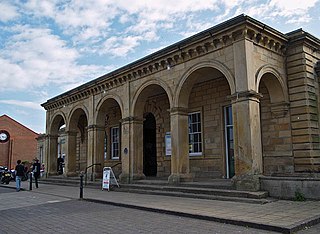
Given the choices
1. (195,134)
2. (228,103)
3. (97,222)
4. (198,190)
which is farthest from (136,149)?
(97,222)

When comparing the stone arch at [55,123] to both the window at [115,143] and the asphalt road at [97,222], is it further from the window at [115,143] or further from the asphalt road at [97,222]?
the asphalt road at [97,222]

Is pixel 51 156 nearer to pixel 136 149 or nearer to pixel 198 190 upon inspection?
pixel 136 149

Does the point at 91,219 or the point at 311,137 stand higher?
the point at 311,137

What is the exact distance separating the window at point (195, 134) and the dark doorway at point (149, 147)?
3815mm

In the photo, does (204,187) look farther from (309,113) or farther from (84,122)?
(84,122)

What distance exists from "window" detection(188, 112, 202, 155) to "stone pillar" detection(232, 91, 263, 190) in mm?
4488

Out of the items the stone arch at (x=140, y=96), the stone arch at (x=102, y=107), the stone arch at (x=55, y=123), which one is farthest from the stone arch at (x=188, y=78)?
the stone arch at (x=55, y=123)

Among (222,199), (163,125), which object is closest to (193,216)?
(222,199)

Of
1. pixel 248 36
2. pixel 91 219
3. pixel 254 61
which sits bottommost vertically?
pixel 91 219

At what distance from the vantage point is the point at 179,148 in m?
12.0

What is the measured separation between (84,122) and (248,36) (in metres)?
15.7

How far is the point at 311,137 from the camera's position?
10.8 metres

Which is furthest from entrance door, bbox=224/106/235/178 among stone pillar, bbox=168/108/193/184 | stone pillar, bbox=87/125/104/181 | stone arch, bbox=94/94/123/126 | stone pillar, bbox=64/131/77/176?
stone pillar, bbox=64/131/77/176

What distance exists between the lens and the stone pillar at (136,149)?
14305 millimetres
